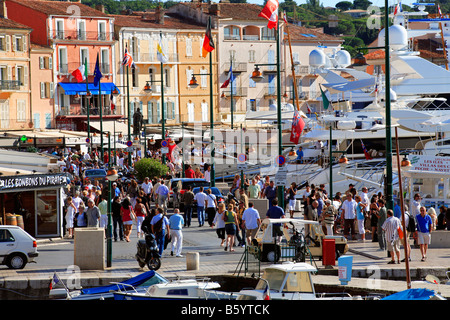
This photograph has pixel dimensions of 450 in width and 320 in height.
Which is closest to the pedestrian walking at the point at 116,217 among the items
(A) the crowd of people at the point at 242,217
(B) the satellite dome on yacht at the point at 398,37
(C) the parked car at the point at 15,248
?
(A) the crowd of people at the point at 242,217

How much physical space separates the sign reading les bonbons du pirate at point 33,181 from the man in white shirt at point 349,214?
8461mm

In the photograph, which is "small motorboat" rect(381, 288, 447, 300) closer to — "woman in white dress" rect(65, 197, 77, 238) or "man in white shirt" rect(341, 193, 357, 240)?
"man in white shirt" rect(341, 193, 357, 240)

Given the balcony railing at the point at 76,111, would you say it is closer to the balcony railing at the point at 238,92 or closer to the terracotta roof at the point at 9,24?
the terracotta roof at the point at 9,24

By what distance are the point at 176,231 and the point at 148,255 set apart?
2.41 meters

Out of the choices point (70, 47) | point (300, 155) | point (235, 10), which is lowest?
point (300, 155)

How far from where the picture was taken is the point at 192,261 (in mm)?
21391

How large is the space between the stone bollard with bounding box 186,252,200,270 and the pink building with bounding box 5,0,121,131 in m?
51.3

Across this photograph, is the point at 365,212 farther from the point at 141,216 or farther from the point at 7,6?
the point at 7,6

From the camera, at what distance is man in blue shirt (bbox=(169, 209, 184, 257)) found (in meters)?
23.6

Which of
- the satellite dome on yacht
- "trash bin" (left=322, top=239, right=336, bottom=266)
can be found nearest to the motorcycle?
"trash bin" (left=322, top=239, right=336, bottom=266)

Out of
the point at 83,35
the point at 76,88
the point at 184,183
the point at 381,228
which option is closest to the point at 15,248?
the point at 381,228

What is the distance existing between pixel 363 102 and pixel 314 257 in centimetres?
2879

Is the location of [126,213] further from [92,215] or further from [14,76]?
[14,76]
